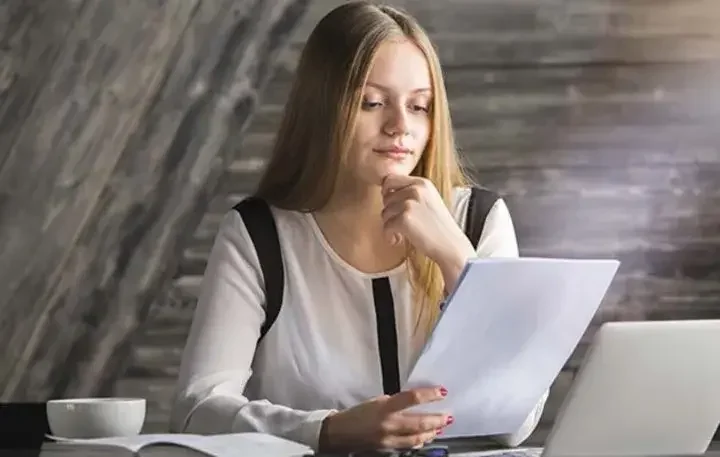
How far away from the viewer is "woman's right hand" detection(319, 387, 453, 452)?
1.22 meters

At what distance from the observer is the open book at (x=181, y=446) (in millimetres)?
1047

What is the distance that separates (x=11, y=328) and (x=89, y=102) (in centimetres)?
52

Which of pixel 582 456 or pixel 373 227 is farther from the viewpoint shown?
pixel 373 227

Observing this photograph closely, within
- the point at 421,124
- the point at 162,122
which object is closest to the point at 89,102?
the point at 162,122

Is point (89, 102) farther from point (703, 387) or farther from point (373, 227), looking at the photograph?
point (703, 387)

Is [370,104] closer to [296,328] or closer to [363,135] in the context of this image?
[363,135]

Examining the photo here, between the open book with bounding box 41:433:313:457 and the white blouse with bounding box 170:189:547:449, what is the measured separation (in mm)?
362

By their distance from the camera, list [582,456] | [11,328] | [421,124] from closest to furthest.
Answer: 1. [582,456]
2. [421,124]
3. [11,328]

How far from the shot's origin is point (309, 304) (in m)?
1.65

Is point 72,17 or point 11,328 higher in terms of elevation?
point 72,17

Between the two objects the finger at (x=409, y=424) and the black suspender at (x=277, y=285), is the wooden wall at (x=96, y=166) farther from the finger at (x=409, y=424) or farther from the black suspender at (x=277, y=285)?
the finger at (x=409, y=424)

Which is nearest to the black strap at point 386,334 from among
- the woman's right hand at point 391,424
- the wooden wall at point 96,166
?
the woman's right hand at point 391,424

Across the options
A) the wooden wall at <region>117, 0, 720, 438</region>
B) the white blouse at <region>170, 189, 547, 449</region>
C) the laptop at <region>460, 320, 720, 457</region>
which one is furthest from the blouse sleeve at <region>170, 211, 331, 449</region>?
the wooden wall at <region>117, 0, 720, 438</region>

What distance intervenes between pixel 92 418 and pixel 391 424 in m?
0.34
